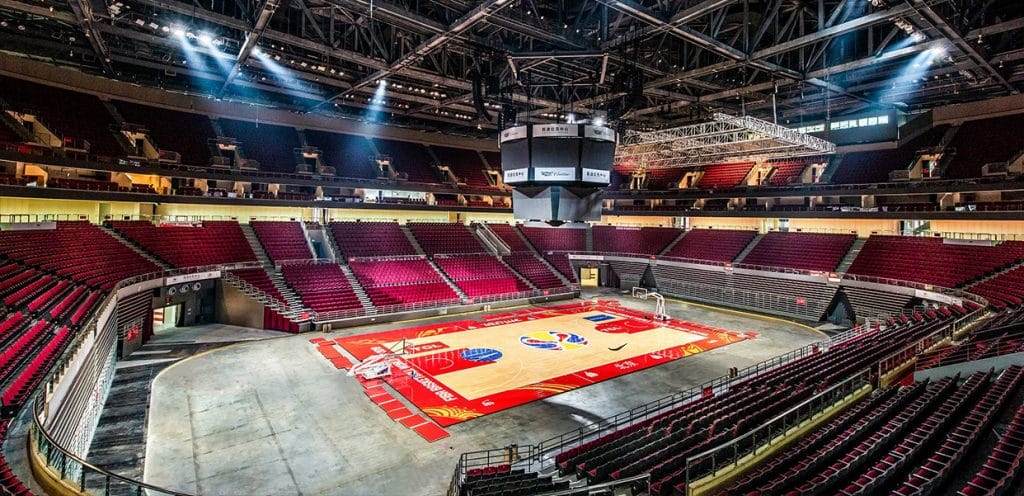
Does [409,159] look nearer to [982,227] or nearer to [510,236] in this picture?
[510,236]

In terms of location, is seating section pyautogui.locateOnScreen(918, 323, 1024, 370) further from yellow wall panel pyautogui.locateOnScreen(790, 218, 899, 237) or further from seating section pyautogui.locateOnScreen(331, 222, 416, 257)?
seating section pyautogui.locateOnScreen(331, 222, 416, 257)

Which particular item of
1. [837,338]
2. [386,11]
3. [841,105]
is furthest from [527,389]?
[841,105]

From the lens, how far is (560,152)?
13.9 m

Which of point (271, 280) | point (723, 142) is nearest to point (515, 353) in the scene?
point (271, 280)

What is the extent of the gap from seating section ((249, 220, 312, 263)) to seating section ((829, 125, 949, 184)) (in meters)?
37.7

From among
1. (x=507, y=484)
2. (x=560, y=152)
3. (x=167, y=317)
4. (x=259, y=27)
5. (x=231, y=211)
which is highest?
(x=259, y=27)

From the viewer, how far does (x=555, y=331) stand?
24406mm

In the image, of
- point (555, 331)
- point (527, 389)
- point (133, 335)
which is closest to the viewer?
point (527, 389)

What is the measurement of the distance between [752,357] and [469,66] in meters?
19.5

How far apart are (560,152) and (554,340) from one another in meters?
11.4

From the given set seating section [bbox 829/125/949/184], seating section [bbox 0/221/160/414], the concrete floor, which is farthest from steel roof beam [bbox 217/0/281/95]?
seating section [bbox 829/125/949/184]

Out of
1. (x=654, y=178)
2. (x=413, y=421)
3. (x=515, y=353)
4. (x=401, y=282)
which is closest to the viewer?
(x=413, y=421)

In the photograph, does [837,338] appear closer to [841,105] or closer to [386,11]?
[841,105]

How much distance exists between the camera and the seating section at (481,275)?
32062 mm
